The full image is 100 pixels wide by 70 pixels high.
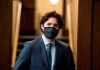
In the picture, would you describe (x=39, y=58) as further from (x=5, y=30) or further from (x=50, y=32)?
(x=5, y=30)

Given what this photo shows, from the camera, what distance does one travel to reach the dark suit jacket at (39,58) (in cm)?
221

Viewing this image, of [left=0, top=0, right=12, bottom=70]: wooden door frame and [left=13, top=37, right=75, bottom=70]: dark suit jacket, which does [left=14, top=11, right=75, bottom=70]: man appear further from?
[left=0, top=0, right=12, bottom=70]: wooden door frame

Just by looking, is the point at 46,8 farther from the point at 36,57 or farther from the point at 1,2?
the point at 36,57

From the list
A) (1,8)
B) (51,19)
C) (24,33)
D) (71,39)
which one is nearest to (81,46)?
(71,39)

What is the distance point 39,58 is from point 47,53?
90 mm

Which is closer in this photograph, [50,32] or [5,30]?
[50,32]

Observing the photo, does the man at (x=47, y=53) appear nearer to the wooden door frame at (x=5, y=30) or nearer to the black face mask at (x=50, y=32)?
the black face mask at (x=50, y=32)

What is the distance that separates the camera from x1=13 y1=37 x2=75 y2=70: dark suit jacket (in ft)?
7.26

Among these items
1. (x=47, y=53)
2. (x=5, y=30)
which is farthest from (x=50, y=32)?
(x=5, y=30)

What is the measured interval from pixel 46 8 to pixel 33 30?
88cm

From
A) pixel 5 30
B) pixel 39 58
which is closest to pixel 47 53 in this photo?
pixel 39 58

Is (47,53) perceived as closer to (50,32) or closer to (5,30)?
(50,32)

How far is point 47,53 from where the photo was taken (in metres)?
2.27

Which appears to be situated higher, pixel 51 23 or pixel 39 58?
pixel 51 23
